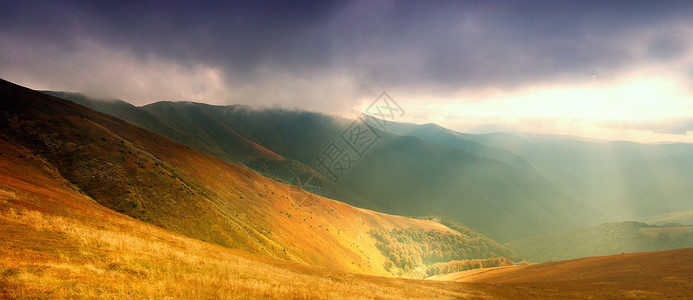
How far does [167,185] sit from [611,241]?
6130 inches

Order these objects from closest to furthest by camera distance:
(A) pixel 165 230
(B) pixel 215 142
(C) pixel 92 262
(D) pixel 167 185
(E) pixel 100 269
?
(E) pixel 100 269 → (C) pixel 92 262 → (A) pixel 165 230 → (D) pixel 167 185 → (B) pixel 215 142

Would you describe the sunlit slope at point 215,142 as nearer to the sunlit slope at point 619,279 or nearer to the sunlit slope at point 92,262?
the sunlit slope at point 92,262

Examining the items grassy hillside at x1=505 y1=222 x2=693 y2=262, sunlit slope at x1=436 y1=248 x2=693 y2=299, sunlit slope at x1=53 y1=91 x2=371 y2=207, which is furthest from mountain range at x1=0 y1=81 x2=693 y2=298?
sunlit slope at x1=53 y1=91 x2=371 y2=207

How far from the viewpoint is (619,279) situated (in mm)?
26969

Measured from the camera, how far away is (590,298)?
19953mm

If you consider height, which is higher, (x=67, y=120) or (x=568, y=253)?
(x=67, y=120)

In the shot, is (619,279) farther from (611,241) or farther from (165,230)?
(611,241)

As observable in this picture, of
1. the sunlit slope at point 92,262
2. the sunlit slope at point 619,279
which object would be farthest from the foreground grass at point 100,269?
the sunlit slope at point 619,279

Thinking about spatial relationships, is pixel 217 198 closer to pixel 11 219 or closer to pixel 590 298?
pixel 11 219

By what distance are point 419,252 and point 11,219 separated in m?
81.5

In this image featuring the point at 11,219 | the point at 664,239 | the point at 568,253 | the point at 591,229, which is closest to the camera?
the point at 11,219

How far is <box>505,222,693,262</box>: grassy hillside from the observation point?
9462cm

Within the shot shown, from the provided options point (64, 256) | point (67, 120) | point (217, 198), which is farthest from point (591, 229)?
point (67, 120)

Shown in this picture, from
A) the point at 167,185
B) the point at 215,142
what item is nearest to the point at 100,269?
the point at 167,185
